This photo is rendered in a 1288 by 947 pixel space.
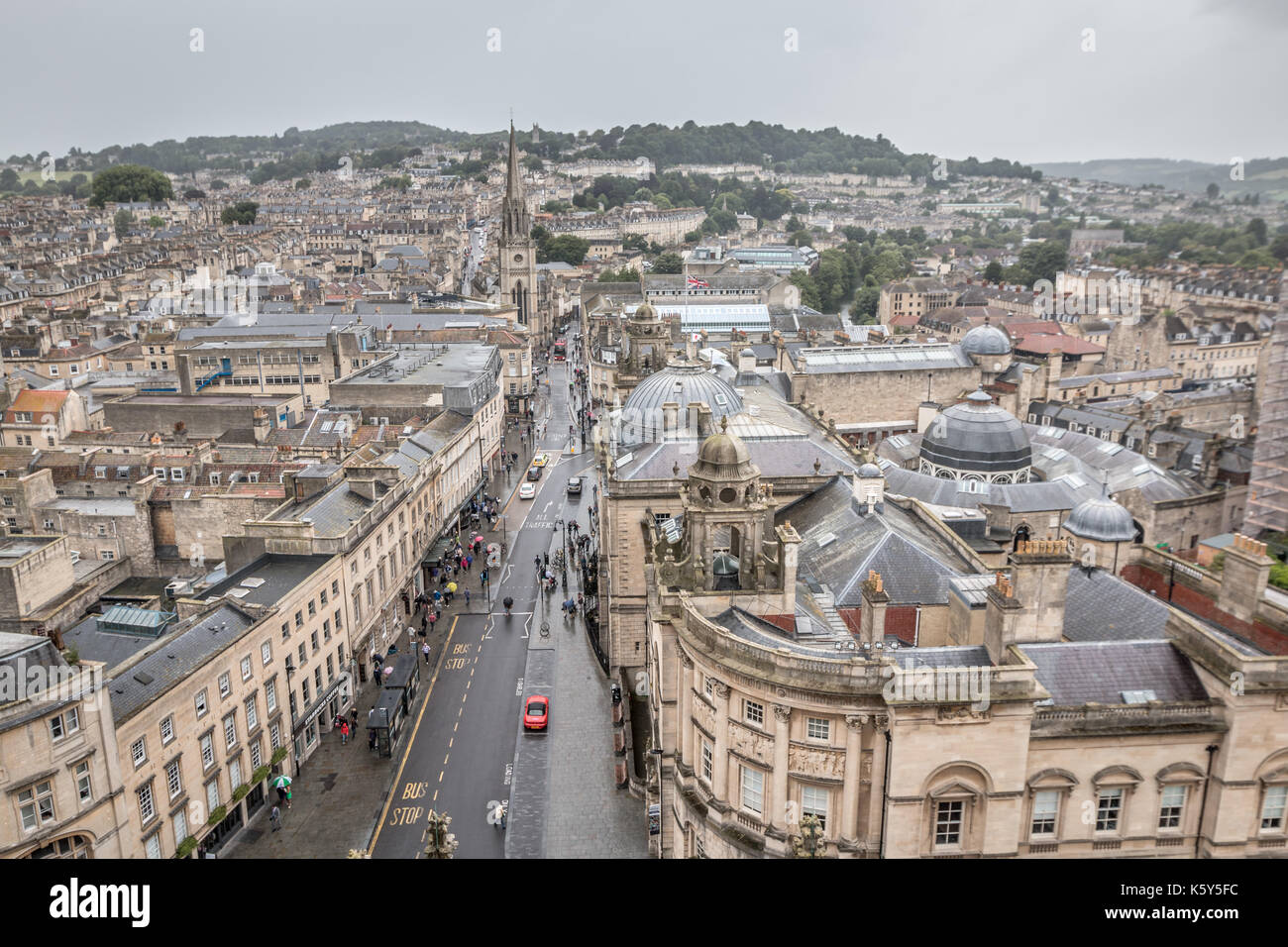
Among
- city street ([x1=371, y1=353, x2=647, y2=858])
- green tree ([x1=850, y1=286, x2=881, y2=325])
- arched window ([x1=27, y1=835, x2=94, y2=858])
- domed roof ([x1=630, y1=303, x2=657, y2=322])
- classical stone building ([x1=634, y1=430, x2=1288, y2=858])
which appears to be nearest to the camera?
classical stone building ([x1=634, y1=430, x2=1288, y2=858])

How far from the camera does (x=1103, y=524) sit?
125 ft

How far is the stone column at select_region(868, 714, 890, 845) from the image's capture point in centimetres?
2491

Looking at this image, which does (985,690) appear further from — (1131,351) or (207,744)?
(1131,351)

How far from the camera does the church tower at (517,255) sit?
455 ft

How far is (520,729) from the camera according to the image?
139 ft

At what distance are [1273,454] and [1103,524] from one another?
87.6 ft

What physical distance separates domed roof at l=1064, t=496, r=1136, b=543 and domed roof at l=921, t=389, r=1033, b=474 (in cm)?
1254

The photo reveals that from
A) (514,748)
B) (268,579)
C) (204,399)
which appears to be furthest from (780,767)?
(204,399)

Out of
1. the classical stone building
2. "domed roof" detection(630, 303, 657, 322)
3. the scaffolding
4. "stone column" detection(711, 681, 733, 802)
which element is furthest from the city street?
the scaffolding

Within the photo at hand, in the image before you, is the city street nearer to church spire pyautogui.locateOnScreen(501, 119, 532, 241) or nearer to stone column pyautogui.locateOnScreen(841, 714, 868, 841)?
stone column pyautogui.locateOnScreen(841, 714, 868, 841)

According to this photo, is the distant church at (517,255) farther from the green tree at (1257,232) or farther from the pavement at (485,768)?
the green tree at (1257,232)

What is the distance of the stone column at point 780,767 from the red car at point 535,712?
17.6 metres
